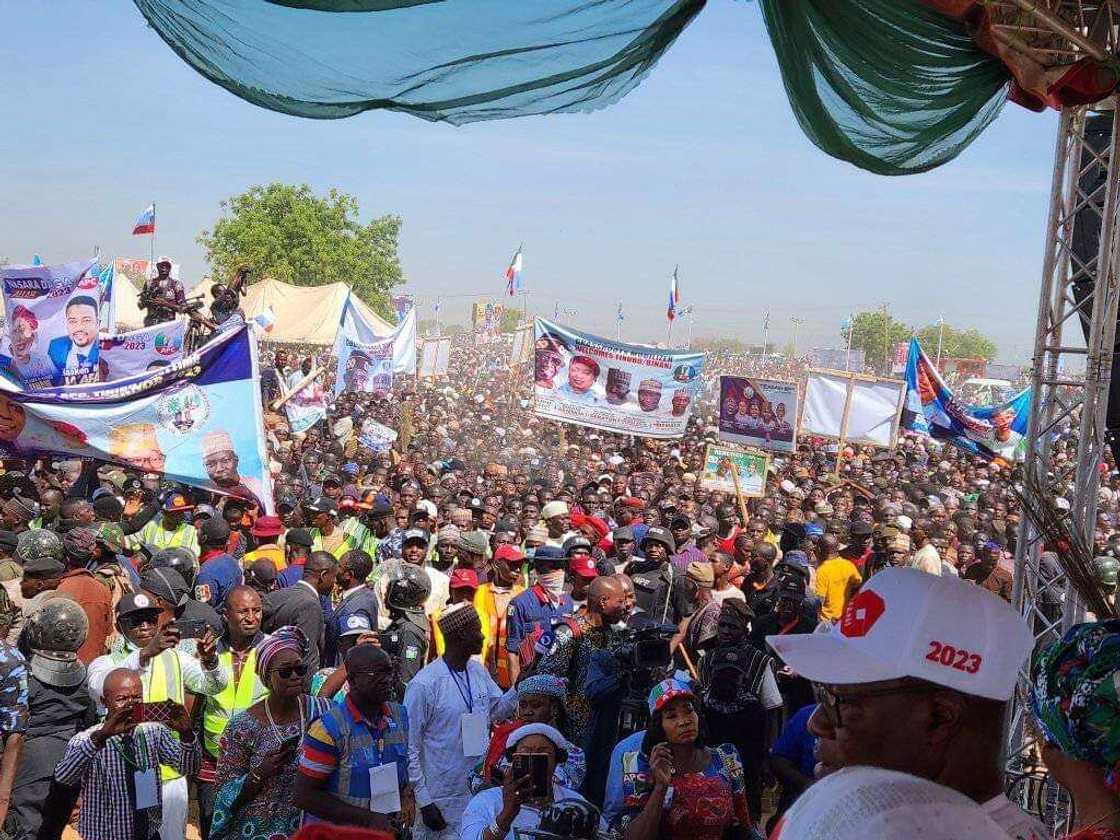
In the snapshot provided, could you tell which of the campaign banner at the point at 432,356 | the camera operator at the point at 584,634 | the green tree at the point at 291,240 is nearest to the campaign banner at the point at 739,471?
the camera operator at the point at 584,634

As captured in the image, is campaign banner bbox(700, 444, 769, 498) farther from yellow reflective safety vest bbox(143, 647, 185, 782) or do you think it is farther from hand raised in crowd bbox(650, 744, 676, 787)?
hand raised in crowd bbox(650, 744, 676, 787)

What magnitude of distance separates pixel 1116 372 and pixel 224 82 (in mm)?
4394

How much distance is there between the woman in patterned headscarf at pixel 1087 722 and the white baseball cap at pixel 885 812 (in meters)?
0.73

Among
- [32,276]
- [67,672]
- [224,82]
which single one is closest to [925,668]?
[224,82]

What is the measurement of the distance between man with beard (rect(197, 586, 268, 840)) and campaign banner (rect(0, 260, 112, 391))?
8.39 m


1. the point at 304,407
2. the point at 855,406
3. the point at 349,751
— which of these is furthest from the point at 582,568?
the point at 855,406

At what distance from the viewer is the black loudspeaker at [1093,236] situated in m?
5.73

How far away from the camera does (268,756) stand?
169 inches

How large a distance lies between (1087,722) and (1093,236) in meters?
4.18

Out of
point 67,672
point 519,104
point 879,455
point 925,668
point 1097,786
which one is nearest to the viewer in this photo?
point 925,668

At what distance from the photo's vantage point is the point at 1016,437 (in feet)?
60.9

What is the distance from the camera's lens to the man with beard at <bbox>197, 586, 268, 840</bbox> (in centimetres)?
566

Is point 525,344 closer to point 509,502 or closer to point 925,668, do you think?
point 509,502

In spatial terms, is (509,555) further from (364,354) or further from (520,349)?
(520,349)
